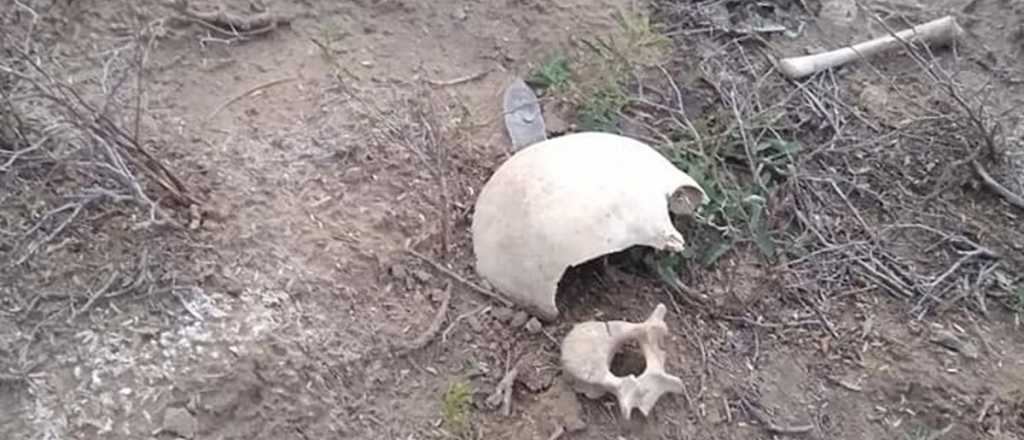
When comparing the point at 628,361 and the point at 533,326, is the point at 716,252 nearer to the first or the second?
the point at 628,361

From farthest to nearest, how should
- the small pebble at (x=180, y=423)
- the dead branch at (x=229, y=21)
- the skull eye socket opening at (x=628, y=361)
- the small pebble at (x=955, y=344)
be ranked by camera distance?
1. the dead branch at (x=229, y=21)
2. the small pebble at (x=955, y=344)
3. the skull eye socket opening at (x=628, y=361)
4. the small pebble at (x=180, y=423)

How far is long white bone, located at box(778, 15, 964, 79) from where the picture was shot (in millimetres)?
2959

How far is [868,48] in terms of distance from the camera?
3027 millimetres

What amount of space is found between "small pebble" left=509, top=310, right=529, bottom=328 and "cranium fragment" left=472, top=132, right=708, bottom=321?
0.02 meters

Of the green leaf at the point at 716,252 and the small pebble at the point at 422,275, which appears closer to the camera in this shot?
the small pebble at the point at 422,275

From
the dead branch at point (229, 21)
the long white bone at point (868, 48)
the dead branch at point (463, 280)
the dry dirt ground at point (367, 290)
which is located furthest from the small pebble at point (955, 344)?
the dead branch at point (229, 21)

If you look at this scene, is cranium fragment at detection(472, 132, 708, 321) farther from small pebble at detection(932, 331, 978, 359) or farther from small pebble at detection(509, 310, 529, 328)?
small pebble at detection(932, 331, 978, 359)

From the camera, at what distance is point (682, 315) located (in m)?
2.44

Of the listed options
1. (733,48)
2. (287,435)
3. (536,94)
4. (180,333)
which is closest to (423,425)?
(287,435)

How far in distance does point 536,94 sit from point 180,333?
103cm

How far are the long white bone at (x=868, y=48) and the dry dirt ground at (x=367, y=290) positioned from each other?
43 mm

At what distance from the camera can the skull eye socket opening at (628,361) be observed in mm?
2332

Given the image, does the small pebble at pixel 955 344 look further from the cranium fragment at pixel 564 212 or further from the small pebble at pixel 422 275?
the small pebble at pixel 422 275

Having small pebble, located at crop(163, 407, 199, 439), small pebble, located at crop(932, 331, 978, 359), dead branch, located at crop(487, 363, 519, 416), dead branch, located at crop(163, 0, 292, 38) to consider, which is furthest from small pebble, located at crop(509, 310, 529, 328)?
dead branch, located at crop(163, 0, 292, 38)
